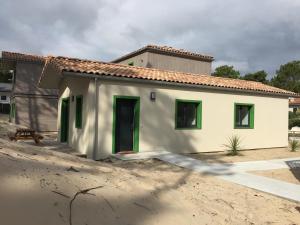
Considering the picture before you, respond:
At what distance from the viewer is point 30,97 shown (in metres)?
27.3

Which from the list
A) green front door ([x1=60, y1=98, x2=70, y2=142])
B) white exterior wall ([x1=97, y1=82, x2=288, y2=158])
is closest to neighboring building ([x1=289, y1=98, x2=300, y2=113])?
white exterior wall ([x1=97, y1=82, x2=288, y2=158])

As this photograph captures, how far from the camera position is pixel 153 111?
44.8 feet

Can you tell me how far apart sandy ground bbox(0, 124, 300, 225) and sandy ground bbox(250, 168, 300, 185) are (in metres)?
1.89

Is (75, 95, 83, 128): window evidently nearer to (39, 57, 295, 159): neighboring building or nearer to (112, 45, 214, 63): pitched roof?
(39, 57, 295, 159): neighboring building

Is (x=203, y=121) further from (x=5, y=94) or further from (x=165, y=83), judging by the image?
(x=5, y=94)

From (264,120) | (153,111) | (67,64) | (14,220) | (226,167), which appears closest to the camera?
(14,220)

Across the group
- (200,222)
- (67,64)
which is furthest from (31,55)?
(200,222)

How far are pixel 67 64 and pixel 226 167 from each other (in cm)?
669

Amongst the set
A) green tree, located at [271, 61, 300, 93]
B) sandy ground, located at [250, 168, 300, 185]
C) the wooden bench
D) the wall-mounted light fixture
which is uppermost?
green tree, located at [271, 61, 300, 93]

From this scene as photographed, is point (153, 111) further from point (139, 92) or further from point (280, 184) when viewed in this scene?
point (280, 184)

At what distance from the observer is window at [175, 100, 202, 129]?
48.1 ft

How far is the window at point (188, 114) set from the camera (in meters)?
14.7

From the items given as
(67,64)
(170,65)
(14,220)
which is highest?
(170,65)

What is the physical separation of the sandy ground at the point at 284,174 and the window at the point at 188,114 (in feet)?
16.0
